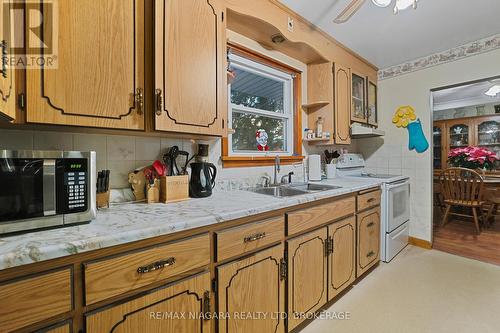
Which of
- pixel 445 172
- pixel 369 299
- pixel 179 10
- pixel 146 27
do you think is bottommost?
pixel 369 299

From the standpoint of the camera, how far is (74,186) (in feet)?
2.81

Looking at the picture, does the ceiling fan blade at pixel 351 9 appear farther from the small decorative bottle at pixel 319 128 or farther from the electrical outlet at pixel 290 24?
the small decorative bottle at pixel 319 128

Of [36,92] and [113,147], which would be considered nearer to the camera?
[36,92]

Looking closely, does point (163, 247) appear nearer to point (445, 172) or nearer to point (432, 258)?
point (432, 258)

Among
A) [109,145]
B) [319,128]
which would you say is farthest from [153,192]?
[319,128]

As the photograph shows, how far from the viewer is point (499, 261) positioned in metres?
2.39

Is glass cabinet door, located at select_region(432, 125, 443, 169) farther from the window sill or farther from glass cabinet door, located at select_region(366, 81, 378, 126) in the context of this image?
the window sill

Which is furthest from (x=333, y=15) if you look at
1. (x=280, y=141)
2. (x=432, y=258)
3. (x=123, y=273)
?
(x=432, y=258)

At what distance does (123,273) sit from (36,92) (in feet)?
2.51

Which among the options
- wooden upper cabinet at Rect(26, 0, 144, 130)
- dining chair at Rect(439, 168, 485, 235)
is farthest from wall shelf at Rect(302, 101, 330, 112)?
dining chair at Rect(439, 168, 485, 235)

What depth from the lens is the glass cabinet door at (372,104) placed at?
9.81ft

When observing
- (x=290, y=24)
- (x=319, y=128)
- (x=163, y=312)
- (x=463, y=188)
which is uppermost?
(x=290, y=24)

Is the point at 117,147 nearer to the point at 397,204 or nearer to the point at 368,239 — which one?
the point at 368,239

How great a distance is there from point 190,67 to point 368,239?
6.84ft
